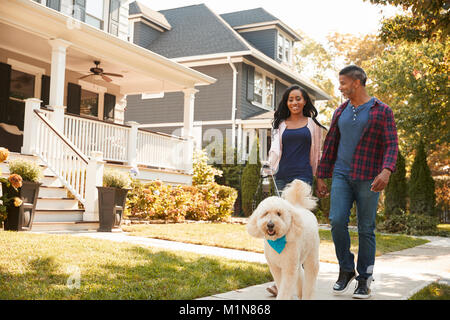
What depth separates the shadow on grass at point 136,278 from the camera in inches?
135

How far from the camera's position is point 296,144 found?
4102 millimetres

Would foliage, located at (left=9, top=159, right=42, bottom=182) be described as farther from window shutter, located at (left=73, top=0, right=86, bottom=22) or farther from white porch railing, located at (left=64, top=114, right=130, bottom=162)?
window shutter, located at (left=73, top=0, right=86, bottom=22)

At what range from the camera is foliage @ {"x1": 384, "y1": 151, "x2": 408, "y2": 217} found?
13.3 meters

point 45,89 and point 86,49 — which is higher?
point 86,49

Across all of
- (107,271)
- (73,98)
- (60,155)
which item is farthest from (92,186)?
(73,98)

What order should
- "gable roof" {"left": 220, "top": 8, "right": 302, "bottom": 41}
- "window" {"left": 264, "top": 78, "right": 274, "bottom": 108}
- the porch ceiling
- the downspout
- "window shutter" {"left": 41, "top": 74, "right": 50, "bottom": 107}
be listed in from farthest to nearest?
1. "gable roof" {"left": 220, "top": 8, "right": 302, "bottom": 41}
2. "window" {"left": 264, "top": 78, "right": 274, "bottom": 108}
3. the downspout
4. "window shutter" {"left": 41, "top": 74, "right": 50, "bottom": 107}
5. the porch ceiling

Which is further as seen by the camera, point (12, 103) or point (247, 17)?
point (247, 17)

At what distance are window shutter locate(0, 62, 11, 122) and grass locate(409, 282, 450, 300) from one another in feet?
32.5

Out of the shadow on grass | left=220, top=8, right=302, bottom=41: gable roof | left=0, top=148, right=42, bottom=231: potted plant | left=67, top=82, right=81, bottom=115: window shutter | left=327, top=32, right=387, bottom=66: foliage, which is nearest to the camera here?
the shadow on grass

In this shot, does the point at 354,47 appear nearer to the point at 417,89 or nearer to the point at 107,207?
the point at 417,89

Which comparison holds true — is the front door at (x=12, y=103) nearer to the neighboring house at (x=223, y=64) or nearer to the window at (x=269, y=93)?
the neighboring house at (x=223, y=64)

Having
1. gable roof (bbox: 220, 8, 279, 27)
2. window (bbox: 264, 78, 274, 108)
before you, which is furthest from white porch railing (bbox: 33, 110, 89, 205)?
gable roof (bbox: 220, 8, 279, 27)

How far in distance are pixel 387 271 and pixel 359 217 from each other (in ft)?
6.36

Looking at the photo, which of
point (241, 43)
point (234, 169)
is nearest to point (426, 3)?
point (234, 169)
